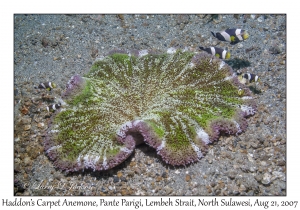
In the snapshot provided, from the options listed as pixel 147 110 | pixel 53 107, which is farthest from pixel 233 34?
pixel 53 107

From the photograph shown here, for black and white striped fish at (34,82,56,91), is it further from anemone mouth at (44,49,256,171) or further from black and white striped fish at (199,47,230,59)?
black and white striped fish at (199,47,230,59)

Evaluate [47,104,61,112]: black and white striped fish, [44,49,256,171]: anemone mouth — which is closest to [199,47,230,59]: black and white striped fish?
[44,49,256,171]: anemone mouth

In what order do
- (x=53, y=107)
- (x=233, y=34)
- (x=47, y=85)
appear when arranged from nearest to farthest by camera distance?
(x=53, y=107) → (x=233, y=34) → (x=47, y=85)

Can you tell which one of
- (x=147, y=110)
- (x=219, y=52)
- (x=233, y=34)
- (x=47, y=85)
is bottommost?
(x=147, y=110)

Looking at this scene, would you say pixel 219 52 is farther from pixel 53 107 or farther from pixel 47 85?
pixel 47 85

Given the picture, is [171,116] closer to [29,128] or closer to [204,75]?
[204,75]

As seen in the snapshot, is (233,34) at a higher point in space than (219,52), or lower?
higher

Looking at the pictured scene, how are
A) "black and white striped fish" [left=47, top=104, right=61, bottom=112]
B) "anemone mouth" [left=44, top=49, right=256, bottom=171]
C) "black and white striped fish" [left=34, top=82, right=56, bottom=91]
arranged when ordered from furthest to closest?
"black and white striped fish" [left=34, top=82, right=56, bottom=91], "black and white striped fish" [left=47, top=104, right=61, bottom=112], "anemone mouth" [left=44, top=49, right=256, bottom=171]

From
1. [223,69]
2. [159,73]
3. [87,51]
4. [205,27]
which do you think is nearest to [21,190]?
[159,73]

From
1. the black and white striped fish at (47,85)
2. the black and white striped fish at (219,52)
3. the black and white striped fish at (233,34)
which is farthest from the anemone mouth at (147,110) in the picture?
the black and white striped fish at (47,85)
